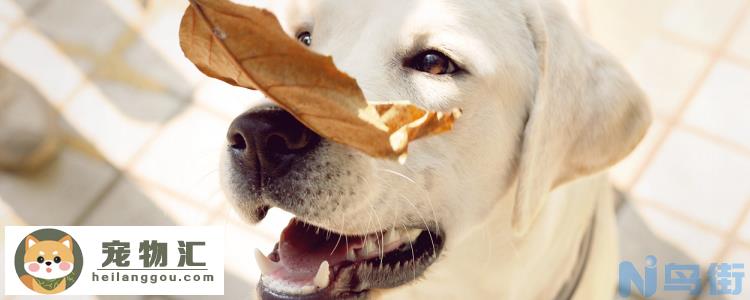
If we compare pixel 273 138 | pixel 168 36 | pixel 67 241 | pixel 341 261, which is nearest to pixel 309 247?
pixel 341 261

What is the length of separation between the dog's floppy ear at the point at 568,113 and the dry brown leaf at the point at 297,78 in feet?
1.47

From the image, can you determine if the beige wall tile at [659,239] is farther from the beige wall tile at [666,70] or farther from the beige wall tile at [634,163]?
the beige wall tile at [666,70]

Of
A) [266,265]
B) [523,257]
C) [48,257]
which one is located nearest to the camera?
[266,265]

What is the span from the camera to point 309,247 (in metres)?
1.97

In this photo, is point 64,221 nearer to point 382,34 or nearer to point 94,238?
point 94,238

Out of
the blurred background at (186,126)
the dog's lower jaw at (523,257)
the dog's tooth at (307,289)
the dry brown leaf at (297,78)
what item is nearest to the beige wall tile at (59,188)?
the blurred background at (186,126)

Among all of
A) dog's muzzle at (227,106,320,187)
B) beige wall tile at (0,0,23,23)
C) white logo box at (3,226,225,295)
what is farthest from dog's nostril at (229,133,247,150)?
beige wall tile at (0,0,23,23)

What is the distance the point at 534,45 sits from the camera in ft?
6.36

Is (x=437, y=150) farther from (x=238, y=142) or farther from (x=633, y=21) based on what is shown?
(x=633, y=21)

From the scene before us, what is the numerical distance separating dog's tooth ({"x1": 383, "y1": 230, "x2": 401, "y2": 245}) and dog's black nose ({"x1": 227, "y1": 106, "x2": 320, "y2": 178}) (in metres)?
0.34

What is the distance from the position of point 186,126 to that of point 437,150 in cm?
204

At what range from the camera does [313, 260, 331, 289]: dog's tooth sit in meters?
1.86

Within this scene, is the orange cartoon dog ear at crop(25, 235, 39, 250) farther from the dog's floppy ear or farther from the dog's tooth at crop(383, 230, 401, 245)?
the dog's floppy ear

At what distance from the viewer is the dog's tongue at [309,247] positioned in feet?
6.35
